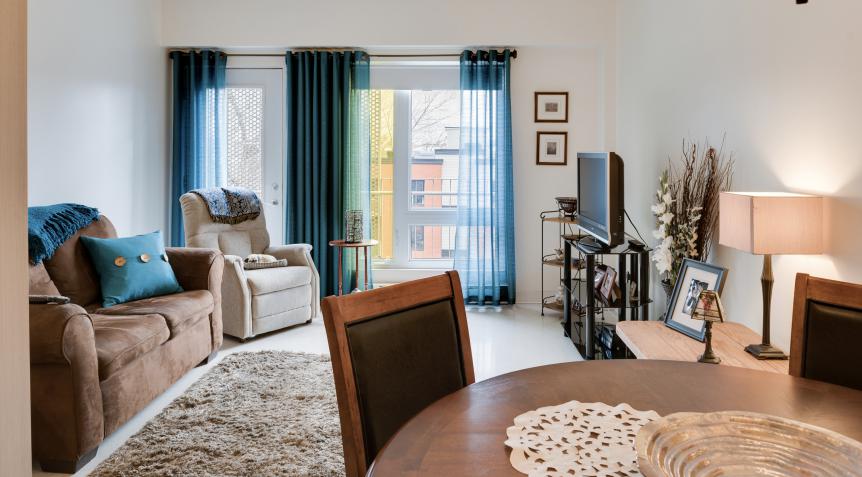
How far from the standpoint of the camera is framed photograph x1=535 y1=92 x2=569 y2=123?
5.34 meters

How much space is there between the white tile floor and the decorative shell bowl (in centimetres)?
251

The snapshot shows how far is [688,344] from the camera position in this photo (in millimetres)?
2416

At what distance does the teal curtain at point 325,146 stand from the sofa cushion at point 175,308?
5.85ft

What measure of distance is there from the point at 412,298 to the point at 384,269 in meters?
4.24

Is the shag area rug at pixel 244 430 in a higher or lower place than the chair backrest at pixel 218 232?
lower

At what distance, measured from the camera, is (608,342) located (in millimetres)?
3721

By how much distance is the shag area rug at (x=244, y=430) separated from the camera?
7.74 ft

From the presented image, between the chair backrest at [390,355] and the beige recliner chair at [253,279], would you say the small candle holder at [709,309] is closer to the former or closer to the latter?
the chair backrest at [390,355]

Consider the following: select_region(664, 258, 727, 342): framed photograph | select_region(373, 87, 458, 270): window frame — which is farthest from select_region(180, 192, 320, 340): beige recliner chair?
select_region(664, 258, 727, 342): framed photograph

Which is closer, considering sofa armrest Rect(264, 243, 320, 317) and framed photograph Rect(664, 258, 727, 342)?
framed photograph Rect(664, 258, 727, 342)

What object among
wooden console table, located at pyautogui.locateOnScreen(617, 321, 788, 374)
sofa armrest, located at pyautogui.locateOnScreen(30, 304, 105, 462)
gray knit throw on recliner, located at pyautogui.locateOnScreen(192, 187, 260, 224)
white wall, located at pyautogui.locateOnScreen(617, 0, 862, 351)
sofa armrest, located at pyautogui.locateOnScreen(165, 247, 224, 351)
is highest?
white wall, located at pyautogui.locateOnScreen(617, 0, 862, 351)

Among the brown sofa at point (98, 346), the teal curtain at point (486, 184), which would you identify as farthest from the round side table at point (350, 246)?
the brown sofa at point (98, 346)

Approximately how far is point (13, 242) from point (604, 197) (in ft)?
9.56

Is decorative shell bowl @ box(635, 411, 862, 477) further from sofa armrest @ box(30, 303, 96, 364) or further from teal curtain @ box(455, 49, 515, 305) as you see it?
teal curtain @ box(455, 49, 515, 305)
